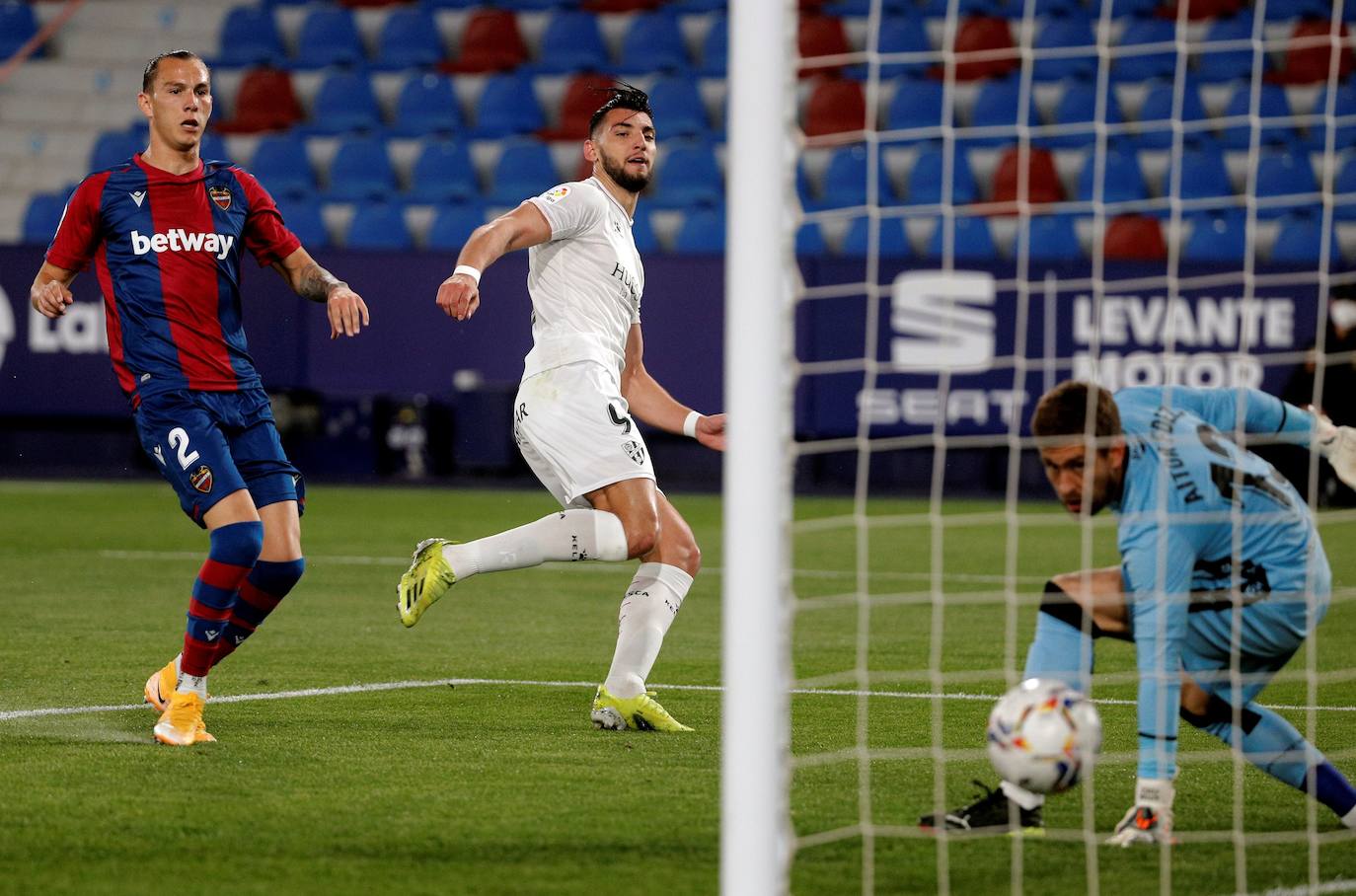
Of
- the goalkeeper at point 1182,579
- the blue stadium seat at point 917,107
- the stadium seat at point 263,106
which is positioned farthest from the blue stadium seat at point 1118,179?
the goalkeeper at point 1182,579

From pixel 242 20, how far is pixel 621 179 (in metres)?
14.2

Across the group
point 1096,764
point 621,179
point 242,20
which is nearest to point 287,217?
point 242,20

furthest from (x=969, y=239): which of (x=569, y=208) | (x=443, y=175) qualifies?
(x=569, y=208)

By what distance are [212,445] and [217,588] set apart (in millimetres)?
413

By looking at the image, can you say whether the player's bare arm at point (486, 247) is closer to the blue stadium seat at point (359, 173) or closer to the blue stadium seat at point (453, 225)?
the blue stadium seat at point (453, 225)

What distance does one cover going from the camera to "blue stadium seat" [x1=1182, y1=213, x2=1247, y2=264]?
53.3 feet

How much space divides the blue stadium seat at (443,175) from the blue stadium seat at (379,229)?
21.3 inches

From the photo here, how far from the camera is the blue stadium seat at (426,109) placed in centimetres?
1827

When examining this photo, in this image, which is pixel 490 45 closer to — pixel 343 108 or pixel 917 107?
pixel 343 108

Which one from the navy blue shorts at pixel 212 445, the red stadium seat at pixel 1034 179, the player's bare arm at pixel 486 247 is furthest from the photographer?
the red stadium seat at pixel 1034 179

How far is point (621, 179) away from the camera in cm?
587

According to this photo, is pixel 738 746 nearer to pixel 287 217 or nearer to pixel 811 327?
pixel 811 327

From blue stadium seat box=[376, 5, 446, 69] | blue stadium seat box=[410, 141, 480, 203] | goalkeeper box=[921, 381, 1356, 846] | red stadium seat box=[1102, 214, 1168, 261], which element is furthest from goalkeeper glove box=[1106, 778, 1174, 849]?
blue stadium seat box=[376, 5, 446, 69]

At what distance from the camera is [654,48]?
725 inches
